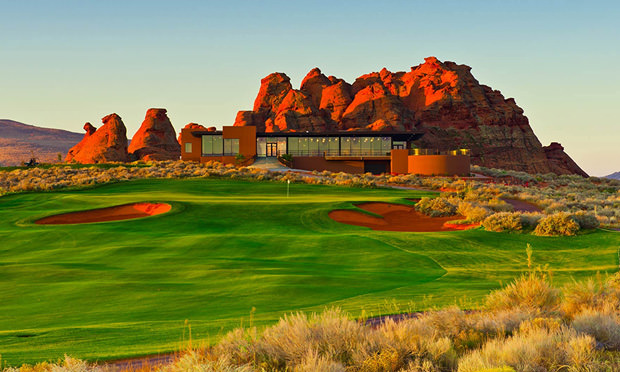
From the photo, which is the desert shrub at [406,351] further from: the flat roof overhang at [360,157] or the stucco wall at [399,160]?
the flat roof overhang at [360,157]

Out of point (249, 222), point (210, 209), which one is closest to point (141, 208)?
point (210, 209)

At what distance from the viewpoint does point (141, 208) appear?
35.9 metres

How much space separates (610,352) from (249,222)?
23.6m

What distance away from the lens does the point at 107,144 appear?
4801 inches

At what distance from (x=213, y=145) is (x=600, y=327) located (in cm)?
9089

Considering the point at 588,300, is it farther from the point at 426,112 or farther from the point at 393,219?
the point at 426,112

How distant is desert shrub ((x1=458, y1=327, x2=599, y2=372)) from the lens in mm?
6504

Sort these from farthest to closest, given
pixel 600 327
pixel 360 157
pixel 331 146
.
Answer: pixel 331 146, pixel 360 157, pixel 600 327

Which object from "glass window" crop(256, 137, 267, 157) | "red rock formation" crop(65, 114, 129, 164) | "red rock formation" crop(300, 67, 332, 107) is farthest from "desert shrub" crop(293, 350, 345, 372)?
"red rock formation" crop(300, 67, 332, 107)

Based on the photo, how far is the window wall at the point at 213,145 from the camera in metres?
95.4

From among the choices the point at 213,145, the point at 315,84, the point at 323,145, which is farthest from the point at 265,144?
the point at 315,84

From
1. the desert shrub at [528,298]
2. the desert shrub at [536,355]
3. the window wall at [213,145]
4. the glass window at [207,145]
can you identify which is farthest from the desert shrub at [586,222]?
the glass window at [207,145]

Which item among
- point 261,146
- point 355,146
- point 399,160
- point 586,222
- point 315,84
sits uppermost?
point 315,84

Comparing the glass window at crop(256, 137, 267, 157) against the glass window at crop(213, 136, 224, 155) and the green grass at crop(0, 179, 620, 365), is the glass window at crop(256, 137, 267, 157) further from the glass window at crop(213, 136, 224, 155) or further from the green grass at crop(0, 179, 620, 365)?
the green grass at crop(0, 179, 620, 365)
